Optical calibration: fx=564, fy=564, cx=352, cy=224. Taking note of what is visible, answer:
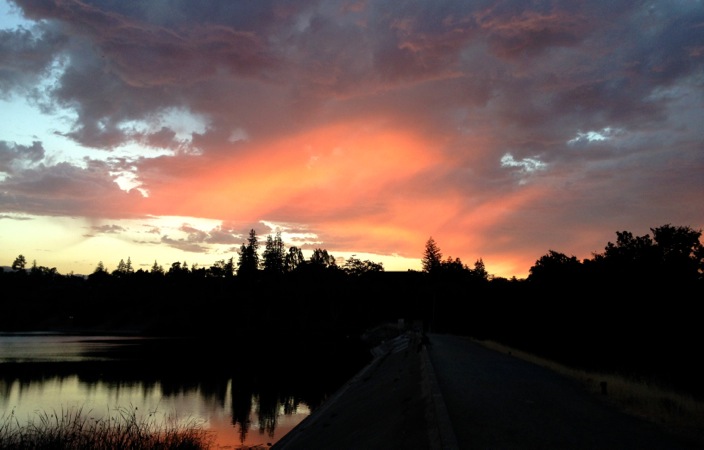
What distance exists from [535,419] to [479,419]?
4.79 ft

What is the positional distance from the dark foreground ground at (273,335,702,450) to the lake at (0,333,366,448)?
16.8 ft

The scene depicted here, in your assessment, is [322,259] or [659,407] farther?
[322,259]

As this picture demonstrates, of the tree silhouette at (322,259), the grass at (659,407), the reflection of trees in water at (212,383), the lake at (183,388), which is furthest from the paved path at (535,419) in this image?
the tree silhouette at (322,259)

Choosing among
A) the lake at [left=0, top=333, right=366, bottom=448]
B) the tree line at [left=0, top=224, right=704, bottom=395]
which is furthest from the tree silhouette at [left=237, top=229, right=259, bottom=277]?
the lake at [left=0, top=333, right=366, bottom=448]

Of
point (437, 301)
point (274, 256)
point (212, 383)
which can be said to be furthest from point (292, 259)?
point (212, 383)

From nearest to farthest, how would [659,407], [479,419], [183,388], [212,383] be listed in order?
[479,419] < [659,407] < [183,388] < [212,383]

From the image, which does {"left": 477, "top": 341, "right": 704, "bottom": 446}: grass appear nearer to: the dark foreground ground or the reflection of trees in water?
the dark foreground ground

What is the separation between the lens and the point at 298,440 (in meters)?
21.5

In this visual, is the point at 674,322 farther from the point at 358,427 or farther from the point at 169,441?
the point at 169,441

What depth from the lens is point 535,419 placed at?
13.8 meters

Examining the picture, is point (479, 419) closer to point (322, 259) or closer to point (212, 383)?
point (212, 383)

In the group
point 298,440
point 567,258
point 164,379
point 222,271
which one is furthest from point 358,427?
point 222,271

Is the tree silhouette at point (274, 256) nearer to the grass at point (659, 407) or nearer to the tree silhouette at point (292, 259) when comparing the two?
the tree silhouette at point (292, 259)

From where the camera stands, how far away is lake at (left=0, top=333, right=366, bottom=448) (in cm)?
2886
